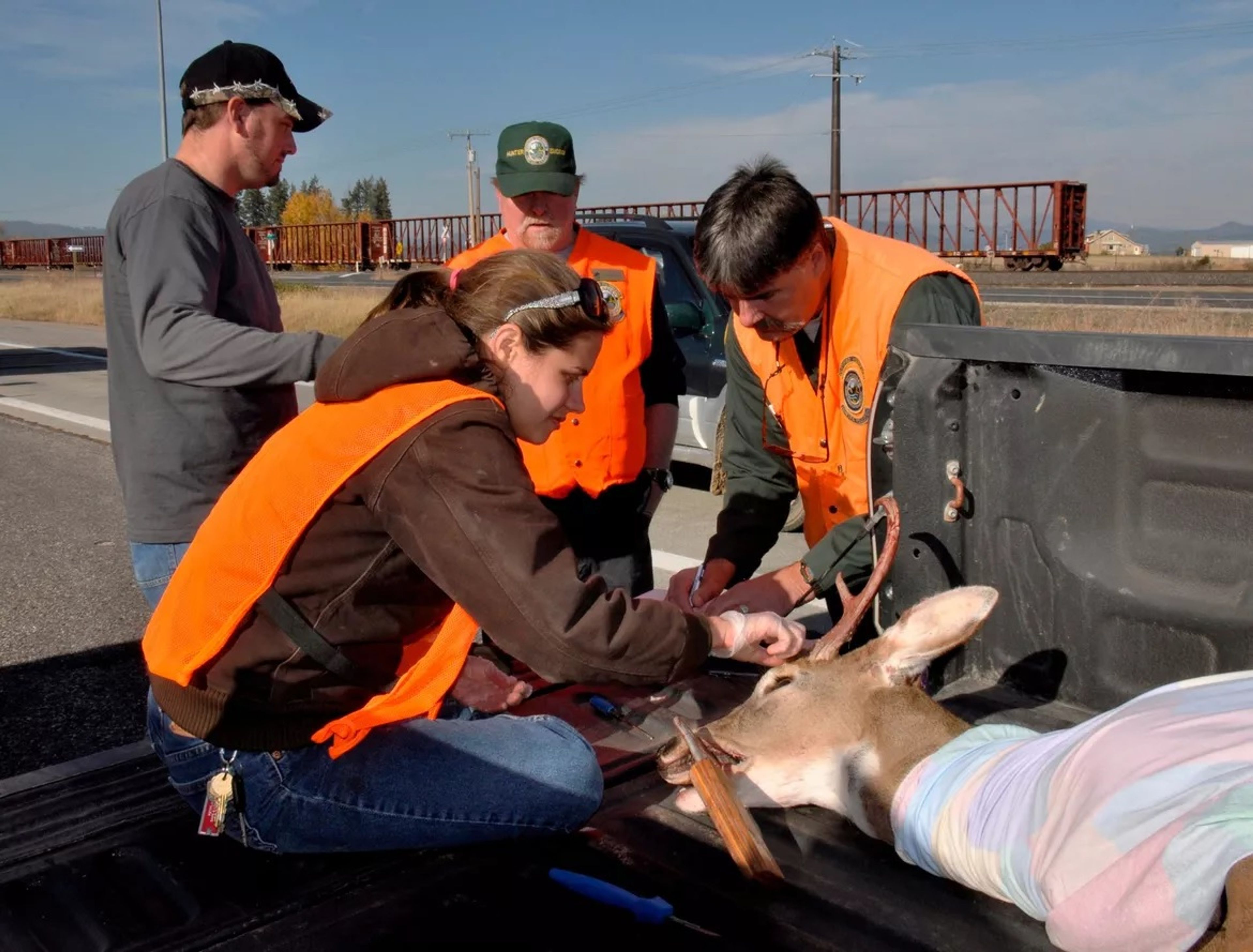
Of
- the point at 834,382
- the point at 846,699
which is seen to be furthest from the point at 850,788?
the point at 834,382

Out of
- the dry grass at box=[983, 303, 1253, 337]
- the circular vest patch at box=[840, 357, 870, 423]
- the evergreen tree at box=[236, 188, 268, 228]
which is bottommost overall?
the dry grass at box=[983, 303, 1253, 337]

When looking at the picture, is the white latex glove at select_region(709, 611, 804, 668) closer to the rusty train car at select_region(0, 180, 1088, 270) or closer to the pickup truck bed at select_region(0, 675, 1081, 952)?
the pickup truck bed at select_region(0, 675, 1081, 952)

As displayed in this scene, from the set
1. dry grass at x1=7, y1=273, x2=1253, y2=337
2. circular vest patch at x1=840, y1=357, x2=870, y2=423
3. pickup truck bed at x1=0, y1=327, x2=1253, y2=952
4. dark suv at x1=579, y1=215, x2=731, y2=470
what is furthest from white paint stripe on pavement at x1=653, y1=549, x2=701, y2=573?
pickup truck bed at x1=0, y1=327, x2=1253, y2=952

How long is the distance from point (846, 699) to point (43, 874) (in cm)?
178

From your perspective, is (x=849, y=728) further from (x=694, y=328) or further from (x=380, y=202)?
(x=380, y=202)

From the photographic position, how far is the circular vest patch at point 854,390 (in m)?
3.78

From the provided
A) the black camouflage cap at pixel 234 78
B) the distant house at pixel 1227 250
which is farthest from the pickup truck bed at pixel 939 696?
the distant house at pixel 1227 250

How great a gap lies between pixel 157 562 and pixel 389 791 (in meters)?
1.34

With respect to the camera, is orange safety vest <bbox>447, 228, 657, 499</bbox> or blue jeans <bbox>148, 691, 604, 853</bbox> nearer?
blue jeans <bbox>148, 691, 604, 853</bbox>

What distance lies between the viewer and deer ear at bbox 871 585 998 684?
285cm

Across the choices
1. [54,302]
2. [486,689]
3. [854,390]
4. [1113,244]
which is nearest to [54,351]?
[54,302]

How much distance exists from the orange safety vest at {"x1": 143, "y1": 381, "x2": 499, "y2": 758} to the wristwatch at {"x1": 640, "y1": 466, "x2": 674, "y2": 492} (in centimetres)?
215

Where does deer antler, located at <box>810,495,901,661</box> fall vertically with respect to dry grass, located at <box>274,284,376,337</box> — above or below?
below

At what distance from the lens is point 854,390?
3801 millimetres
